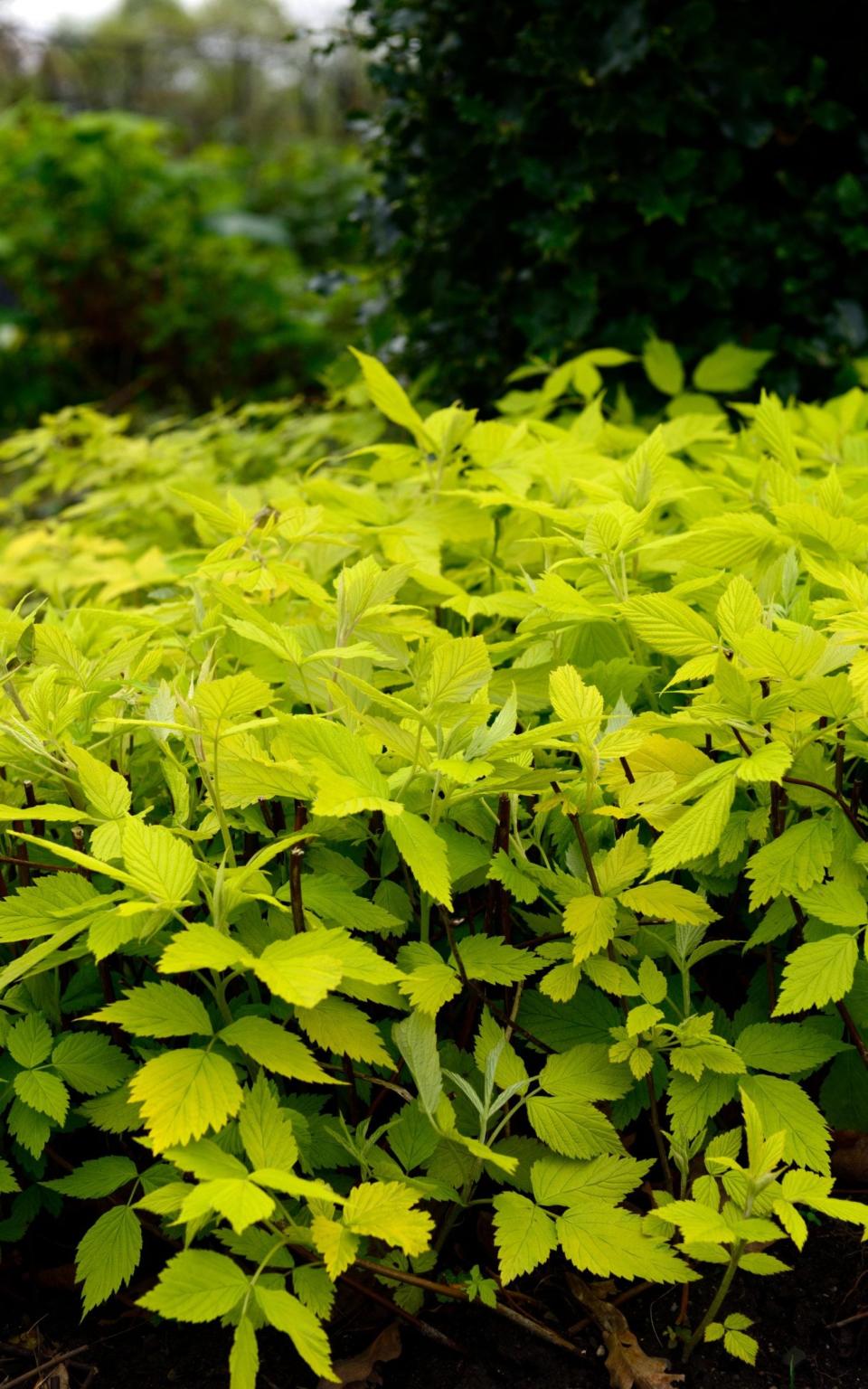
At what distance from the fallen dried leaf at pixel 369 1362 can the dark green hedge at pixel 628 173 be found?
250cm

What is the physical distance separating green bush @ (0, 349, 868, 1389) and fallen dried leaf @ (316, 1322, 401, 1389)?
86 millimetres

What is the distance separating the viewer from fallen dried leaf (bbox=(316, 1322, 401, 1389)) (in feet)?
4.33

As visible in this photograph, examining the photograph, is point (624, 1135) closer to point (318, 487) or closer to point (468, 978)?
point (468, 978)

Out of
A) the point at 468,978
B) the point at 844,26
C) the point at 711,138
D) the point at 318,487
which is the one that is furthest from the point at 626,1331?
the point at 844,26

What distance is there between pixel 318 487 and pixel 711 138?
6.00 ft

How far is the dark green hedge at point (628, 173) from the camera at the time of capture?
2.98m

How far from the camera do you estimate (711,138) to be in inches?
123

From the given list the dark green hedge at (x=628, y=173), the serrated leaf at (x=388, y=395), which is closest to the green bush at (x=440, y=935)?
the serrated leaf at (x=388, y=395)

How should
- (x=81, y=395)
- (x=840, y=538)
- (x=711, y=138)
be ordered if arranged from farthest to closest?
(x=81, y=395), (x=711, y=138), (x=840, y=538)

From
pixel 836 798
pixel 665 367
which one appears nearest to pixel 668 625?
pixel 836 798

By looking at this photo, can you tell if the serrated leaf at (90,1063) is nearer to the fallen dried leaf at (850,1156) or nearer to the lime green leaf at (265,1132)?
the lime green leaf at (265,1132)

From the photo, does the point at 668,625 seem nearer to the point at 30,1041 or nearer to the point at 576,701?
the point at 576,701

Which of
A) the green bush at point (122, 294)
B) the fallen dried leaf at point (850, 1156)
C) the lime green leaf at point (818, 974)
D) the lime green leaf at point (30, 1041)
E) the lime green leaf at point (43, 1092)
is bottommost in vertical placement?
the fallen dried leaf at point (850, 1156)

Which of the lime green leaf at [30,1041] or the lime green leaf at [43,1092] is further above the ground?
the lime green leaf at [30,1041]
